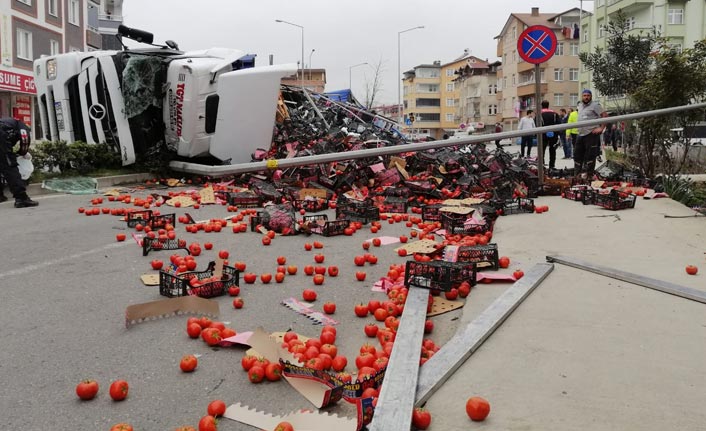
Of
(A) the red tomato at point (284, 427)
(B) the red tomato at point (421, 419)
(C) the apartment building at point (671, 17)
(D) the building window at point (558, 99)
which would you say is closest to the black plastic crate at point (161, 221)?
(A) the red tomato at point (284, 427)

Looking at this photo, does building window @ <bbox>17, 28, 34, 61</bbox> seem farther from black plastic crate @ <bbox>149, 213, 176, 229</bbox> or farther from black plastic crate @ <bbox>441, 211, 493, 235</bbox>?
black plastic crate @ <bbox>441, 211, 493, 235</bbox>

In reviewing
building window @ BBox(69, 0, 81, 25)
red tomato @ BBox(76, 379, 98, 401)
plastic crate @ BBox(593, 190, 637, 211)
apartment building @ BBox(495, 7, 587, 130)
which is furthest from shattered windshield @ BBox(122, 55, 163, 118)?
apartment building @ BBox(495, 7, 587, 130)

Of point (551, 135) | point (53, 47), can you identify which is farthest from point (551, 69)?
point (551, 135)

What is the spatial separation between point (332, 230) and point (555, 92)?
77703 mm

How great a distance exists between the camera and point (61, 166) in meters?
13.0

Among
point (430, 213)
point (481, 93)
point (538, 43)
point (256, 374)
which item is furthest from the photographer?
point (481, 93)

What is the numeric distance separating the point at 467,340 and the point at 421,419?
0.96 meters

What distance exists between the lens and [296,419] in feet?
9.18

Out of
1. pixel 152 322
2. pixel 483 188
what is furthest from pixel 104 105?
pixel 152 322

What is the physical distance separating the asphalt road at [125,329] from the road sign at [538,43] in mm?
5963

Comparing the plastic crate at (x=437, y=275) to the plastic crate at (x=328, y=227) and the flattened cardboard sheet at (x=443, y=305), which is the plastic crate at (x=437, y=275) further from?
the plastic crate at (x=328, y=227)

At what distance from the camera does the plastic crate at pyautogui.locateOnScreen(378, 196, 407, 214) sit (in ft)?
32.9

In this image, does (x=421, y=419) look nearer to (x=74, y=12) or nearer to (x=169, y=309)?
(x=169, y=309)

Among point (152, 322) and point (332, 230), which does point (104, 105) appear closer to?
point (332, 230)
